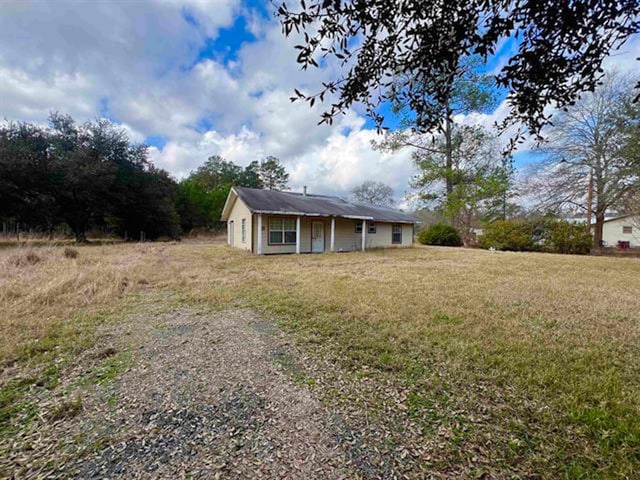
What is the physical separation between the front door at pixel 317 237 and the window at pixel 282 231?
4.13ft

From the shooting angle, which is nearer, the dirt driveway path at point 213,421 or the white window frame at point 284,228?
the dirt driveway path at point 213,421

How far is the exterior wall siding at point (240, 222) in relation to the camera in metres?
14.1

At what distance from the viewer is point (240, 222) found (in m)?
15.6

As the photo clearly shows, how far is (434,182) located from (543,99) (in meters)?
20.1

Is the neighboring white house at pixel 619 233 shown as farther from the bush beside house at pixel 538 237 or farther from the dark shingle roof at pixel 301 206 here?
the dark shingle roof at pixel 301 206

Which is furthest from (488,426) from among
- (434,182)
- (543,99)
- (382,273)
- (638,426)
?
(434,182)

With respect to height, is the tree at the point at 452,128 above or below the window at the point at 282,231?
above

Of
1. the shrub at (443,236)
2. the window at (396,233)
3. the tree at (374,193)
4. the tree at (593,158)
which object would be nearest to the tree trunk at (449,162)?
the shrub at (443,236)

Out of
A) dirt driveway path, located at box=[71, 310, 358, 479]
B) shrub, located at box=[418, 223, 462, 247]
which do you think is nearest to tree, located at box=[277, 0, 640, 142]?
dirt driveway path, located at box=[71, 310, 358, 479]

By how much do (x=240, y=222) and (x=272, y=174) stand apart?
88.4 feet

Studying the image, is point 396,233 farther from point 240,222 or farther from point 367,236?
point 240,222

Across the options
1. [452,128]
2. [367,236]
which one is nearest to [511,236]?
[452,128]

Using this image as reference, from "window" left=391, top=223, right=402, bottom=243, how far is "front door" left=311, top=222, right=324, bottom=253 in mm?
5851

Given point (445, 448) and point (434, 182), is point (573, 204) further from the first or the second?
point (445, 448)
